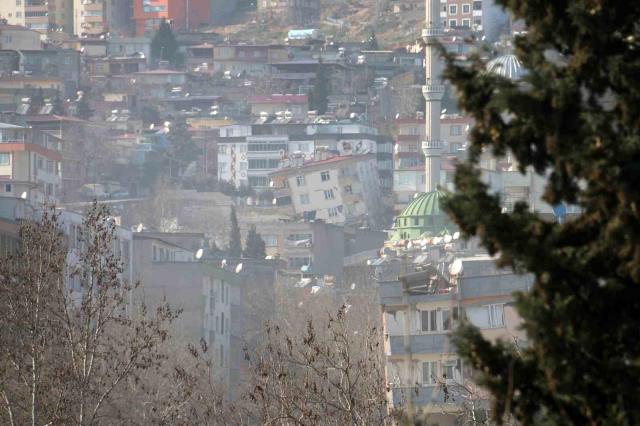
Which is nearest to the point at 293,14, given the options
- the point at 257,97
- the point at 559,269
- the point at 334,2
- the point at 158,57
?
the point at 334,2

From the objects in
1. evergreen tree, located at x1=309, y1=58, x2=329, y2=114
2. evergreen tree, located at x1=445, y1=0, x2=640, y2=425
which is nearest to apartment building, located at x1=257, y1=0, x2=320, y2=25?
evergreen tree, located at x1=309, y1=58, x2=329, y2=114

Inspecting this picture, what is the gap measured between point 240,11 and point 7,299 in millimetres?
139149

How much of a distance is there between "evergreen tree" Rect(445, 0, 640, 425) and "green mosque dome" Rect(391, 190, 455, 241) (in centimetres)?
8028

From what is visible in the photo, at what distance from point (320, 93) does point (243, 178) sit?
12.6 meters

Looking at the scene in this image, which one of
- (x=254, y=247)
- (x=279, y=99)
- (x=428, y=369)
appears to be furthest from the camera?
(x=279, y=99)

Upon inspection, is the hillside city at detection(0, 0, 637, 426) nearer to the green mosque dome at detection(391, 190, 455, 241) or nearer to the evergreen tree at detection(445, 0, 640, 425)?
the green mosque dome at detection(391, 190, 455, 241)

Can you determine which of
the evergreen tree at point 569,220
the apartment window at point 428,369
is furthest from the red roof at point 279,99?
the evergreen tree at point 569,220

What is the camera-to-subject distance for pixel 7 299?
17.6 metres

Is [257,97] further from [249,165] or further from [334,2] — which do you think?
[334,2]

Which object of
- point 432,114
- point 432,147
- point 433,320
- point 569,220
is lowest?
point 432,147

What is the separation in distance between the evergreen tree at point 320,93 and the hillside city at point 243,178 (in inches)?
4.8

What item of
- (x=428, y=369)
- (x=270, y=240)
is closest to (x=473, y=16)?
(x=270, y=240)

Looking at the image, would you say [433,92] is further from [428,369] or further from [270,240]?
[428,369]

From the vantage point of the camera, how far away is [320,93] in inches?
4931
